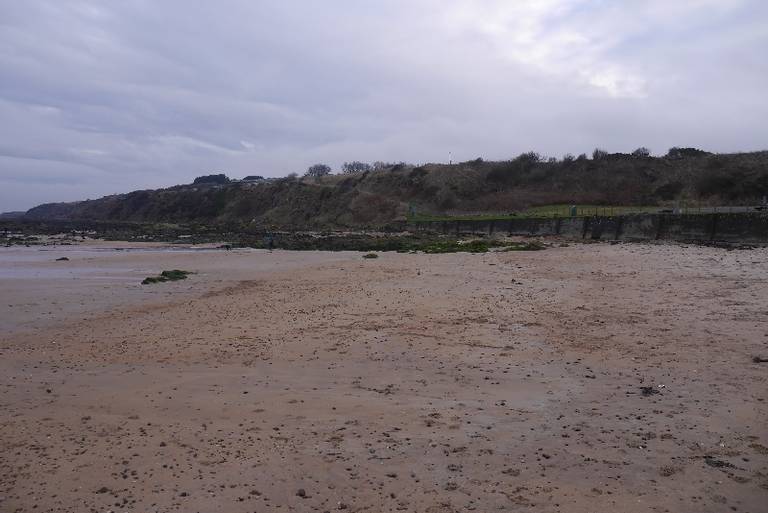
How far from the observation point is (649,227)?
90.4ft

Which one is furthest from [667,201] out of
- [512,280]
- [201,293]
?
[201,293]

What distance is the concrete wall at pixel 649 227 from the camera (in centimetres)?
2298

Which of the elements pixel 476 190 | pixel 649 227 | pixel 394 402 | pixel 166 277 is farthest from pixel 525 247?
pixel 476 190

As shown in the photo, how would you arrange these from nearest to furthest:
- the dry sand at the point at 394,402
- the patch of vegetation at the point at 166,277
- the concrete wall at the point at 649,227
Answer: the dry sand at the point at 394,402 < the patch of vegetation at the point at 166,277 < the concrete wall at the point at 649,227

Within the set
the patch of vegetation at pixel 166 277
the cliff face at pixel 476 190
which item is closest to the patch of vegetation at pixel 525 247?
the patch of vegetation at pixel 166 277

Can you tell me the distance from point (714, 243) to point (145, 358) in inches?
886

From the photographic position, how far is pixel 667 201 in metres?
49.6

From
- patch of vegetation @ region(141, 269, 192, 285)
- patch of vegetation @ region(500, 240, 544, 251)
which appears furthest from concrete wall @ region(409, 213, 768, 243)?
patch of vegetation @ region(141, 269, 192, 285)

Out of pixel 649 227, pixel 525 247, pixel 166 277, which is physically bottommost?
pixel 166 277

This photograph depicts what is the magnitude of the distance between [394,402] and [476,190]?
62.9 metres

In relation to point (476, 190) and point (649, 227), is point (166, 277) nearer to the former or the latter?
point (649, 227)

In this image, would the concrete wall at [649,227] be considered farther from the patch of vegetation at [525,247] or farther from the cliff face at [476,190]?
the cliff face at [476,190]

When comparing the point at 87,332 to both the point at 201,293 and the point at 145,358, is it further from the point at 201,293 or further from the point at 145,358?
the point at 201,293

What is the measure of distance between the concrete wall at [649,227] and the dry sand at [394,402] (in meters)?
13.4
